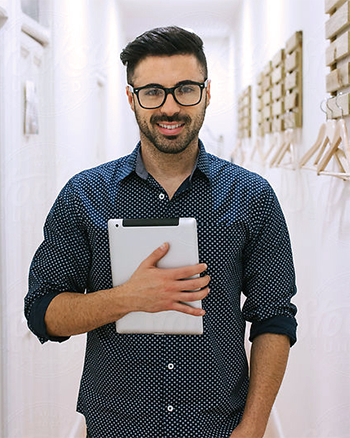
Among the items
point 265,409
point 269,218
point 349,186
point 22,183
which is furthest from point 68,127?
point 265,409

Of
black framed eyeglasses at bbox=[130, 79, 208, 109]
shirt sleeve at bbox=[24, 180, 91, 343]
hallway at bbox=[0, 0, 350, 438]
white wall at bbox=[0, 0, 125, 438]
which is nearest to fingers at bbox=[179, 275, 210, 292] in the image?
shirt sleeve at bbox=[24, 180, 91, 343]

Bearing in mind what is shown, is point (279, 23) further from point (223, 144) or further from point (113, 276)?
point (113, 276)

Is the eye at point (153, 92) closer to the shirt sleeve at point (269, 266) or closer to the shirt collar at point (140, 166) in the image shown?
the shirt collar at point (140, 166)

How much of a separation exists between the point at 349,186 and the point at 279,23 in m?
1.09

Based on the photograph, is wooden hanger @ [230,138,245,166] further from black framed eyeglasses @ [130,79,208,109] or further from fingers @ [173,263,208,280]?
fingers @ [173,263,208,280]

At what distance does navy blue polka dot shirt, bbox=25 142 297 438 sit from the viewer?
3.39 ft

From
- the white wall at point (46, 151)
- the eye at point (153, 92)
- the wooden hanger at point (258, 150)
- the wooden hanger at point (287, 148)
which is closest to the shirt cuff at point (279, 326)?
the eye at point (153, 92)

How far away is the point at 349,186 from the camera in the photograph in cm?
147

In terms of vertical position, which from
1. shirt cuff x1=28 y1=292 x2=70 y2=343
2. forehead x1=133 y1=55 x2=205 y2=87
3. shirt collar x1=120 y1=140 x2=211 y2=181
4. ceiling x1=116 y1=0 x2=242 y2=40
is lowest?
shirt cuff x1=28 y1=292 x2=70 y2=343

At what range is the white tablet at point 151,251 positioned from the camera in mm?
958

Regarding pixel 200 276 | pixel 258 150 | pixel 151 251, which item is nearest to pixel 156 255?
pixel 151 251

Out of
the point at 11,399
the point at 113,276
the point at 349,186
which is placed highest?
the point at 349,186

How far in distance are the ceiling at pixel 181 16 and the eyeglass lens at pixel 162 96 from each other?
107 cm

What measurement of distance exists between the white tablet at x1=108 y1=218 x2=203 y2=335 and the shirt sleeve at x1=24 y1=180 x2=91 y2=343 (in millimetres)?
83
